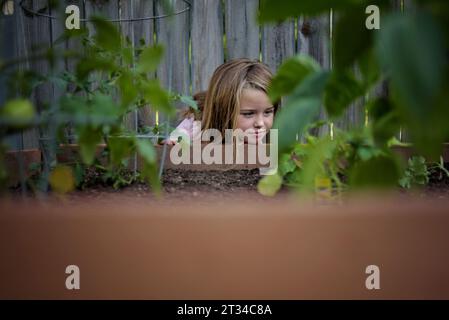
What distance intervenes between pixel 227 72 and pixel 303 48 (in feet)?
2.67

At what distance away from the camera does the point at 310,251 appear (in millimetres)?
466

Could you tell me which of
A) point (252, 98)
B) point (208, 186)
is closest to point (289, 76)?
point (208, 186)

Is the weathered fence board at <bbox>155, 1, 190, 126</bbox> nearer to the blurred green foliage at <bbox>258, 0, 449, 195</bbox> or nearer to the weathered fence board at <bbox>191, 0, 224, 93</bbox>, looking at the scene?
the weathered fence board at <bbox>191, 0, 224, 93</bbox>

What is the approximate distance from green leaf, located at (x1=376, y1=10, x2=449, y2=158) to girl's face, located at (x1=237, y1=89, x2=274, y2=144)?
5.60 ft

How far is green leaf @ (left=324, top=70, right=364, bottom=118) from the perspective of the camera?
13.3 inches

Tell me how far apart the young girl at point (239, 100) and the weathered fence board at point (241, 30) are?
61 cm

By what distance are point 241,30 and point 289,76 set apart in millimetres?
2394

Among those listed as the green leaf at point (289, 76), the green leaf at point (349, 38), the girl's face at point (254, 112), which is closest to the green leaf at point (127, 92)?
the green leaf at point (289, 76)

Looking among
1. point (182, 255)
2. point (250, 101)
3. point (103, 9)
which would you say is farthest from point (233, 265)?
point (103, 9)

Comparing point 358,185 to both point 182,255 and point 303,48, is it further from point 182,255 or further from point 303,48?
point 303,48

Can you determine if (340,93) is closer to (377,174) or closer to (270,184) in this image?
(377,174)

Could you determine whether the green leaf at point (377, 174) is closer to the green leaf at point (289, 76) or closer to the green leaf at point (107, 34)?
the green leaf at point (289, 76)

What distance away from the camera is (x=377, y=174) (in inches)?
12.6

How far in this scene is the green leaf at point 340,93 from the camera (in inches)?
13.3
